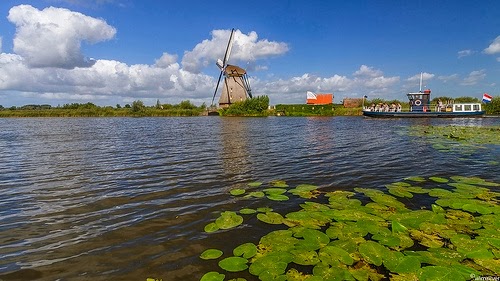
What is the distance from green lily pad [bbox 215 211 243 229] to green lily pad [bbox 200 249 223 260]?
0.91 m

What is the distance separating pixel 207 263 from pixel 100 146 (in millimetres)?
15189

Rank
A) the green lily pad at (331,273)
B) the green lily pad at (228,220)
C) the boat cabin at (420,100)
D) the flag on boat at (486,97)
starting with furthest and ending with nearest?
the flag on boat at (486,97) < the boat cabin at (420,100) < the green lily pad at (228,220) < the green lily pad at (331,273)

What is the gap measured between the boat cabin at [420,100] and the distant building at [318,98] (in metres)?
32.1

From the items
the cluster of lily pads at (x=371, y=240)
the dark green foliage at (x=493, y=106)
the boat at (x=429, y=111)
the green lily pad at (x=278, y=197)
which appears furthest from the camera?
the dark green foliage at (x=493, y=106)

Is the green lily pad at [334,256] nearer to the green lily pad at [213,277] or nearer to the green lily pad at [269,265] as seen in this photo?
the green lily pad at [269,265]

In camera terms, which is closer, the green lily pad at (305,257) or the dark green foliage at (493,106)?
the green lily pad at (305,257)

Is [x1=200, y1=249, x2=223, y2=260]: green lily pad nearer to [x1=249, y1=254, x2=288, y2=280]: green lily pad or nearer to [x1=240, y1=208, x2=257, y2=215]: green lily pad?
[x1=249, y1=254, x2=288, y2=280]: green lily pad

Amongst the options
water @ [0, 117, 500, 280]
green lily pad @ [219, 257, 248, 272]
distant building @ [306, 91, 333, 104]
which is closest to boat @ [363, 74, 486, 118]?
distant building @ [306, 91, 333, 104]

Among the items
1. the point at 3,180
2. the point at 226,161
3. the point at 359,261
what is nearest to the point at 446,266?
the point at 359,261

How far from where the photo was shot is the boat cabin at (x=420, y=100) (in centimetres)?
4681

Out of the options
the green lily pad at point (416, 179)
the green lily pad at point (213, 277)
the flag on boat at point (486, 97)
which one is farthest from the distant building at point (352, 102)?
the green lily pad at point (213, 277)

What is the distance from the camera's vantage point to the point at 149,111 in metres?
77.7

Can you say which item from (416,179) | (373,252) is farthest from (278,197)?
(416,179)

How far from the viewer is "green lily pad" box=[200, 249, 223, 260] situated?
4.08 metres
